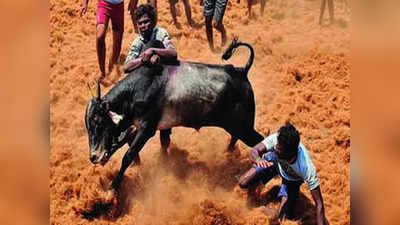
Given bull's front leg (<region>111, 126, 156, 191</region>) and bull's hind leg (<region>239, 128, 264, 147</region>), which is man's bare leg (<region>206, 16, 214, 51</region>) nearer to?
bull's hind leg (<region>239, 128, 264, 147</region>)

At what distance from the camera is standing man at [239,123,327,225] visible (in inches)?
260

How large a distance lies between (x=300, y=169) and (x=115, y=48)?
7.07 ft

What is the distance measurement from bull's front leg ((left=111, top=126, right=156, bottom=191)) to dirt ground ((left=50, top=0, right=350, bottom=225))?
0.28 ft

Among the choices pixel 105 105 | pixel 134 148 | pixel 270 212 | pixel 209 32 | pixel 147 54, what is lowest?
pixel 270 212

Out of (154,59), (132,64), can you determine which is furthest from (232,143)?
(132,64)

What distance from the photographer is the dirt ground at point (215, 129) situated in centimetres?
688

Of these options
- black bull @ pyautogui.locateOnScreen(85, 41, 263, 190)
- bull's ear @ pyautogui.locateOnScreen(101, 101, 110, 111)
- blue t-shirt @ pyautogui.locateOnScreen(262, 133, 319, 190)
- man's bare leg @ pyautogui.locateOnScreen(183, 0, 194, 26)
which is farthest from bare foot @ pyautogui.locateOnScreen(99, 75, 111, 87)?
blue t-shirt @ pyautogui.locateOnScreen(262, 133, 319, 190)

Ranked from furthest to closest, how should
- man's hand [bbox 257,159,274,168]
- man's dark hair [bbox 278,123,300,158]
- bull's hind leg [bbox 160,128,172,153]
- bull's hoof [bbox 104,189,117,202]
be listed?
1. bull's hind leg [bbox 160,128,172,153]
2. bull's hoof [bbox 104,189,117,202]
3. man's hand [bbox 257,159,274,168]
4. man's dark hair [bbox 278,123,300,158]

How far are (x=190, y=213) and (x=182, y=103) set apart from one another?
104 cm

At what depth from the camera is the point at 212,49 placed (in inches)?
278

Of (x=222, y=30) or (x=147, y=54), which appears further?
(x=222, y=30)

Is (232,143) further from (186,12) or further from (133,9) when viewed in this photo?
(133,9)

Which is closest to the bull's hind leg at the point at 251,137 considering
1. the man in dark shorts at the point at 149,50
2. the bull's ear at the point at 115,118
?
the man in dark shorts at the point at 149,50
